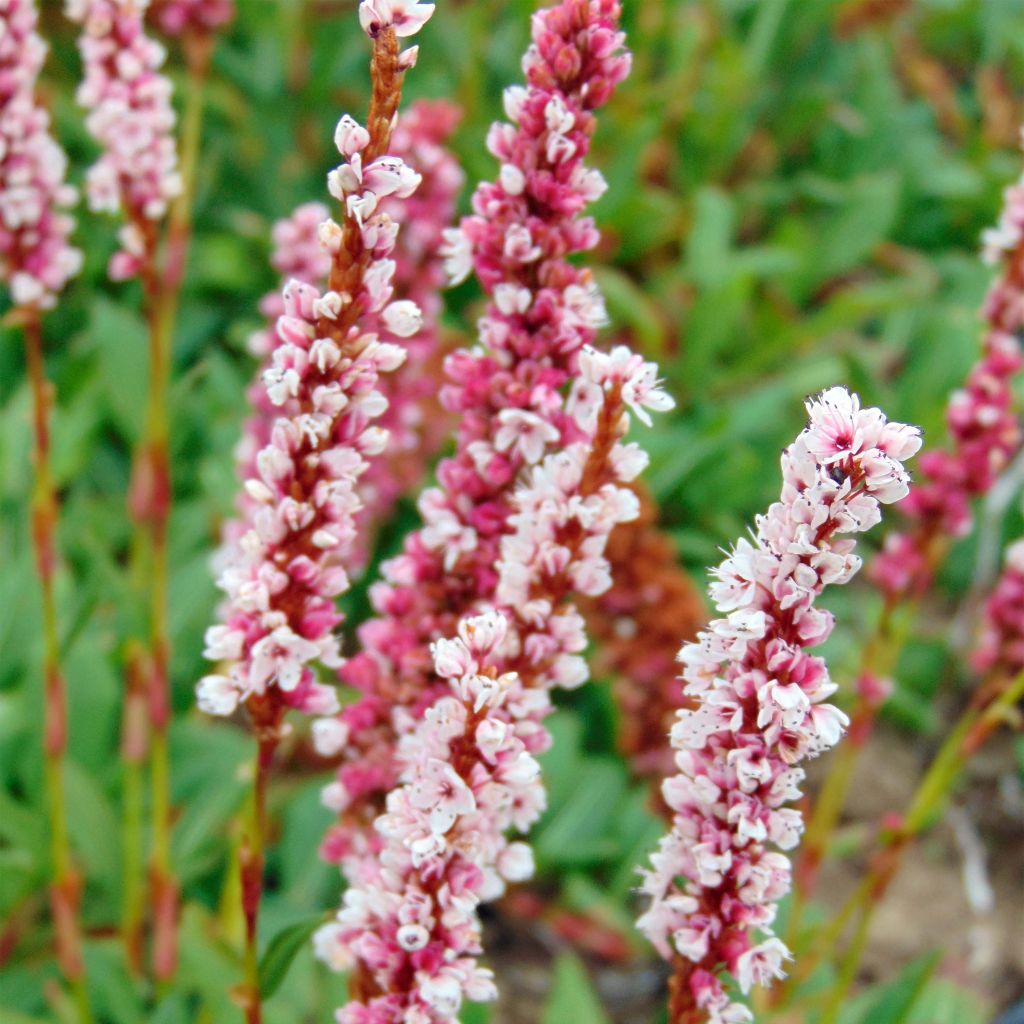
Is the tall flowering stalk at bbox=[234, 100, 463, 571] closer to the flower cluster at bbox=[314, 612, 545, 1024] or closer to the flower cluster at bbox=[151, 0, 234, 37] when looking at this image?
the flower cluster at bbox=[151, 0, 234, 37]

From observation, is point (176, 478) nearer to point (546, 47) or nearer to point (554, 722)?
point (554, 722)

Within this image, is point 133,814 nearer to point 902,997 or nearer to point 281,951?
point 281,951

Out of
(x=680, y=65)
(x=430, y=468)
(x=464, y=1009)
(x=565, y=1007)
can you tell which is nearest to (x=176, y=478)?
(x=430, y=468)

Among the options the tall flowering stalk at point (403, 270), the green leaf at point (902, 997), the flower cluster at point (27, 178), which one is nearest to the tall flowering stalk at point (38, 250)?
the flower cluster at point (27, 178)

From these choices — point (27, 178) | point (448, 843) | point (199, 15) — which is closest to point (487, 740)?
point (448, 843)

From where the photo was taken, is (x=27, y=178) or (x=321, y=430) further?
(x=27, y=178)

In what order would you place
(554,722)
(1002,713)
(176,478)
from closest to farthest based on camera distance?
(1002,713) → (554,722) → (176,478)

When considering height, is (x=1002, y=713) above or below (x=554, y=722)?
below
